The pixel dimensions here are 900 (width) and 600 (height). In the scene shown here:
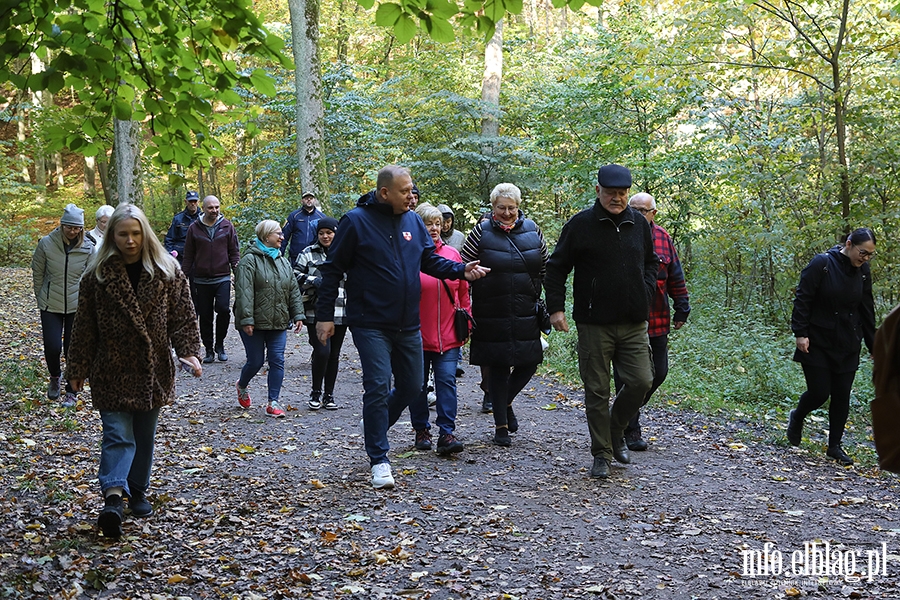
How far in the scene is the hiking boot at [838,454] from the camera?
748 centimetres

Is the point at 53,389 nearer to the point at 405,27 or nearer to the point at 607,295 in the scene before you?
the point at 607,295

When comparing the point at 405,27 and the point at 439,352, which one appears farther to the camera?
the point at 439,352

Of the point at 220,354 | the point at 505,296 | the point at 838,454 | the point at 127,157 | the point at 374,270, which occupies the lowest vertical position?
the point at 838,454

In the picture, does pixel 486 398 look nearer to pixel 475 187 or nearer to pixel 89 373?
pixel 89 373

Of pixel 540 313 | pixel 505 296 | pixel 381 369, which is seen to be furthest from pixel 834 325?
pixel 381 369

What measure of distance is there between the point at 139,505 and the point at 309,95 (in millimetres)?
12545

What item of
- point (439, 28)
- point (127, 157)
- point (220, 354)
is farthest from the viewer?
point (127, 157)

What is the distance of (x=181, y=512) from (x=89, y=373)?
126 centimetres

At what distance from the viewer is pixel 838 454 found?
7559 millimetres

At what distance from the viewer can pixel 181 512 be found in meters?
5.62

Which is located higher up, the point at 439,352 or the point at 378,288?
the point at 378,288

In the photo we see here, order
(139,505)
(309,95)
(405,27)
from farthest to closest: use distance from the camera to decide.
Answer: (309,95)
(139,505)
(405,27)

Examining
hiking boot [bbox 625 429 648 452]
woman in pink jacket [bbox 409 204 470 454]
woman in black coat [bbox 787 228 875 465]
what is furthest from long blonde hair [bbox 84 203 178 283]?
woman in black coat [bbox 787 228 875 465]

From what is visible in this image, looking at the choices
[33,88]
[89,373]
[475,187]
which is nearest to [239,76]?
[33,88]
